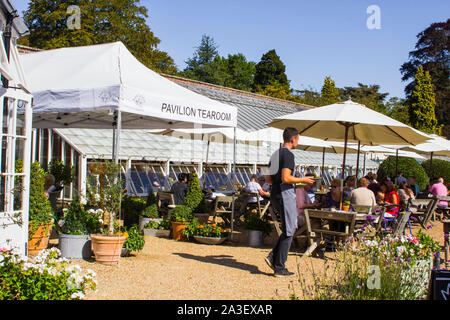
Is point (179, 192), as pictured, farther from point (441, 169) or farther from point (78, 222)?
point (441, 169)

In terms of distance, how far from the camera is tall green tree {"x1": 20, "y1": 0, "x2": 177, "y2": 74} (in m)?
34.2

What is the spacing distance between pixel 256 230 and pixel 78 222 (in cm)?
353

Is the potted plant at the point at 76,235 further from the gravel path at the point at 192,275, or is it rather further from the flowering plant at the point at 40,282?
the flowering plant at the point at 40,282

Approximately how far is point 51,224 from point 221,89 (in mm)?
24296

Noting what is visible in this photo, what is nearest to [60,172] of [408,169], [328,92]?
[408,169]

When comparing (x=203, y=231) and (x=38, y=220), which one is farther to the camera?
(x=203, y=231)

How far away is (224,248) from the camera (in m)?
9.09

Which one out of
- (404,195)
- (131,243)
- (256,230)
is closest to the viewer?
(131,243)

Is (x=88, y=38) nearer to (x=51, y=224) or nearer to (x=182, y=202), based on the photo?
(x=182, y=202)

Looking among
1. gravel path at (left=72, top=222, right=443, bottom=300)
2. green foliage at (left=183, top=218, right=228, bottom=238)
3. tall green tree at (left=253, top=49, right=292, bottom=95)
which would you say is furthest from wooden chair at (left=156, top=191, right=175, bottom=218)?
tall green tree at (left=253, top=49, right=292, bottom=95)

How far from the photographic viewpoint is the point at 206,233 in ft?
31.4

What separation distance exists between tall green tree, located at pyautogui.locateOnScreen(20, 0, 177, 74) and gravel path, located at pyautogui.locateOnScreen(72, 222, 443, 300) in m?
27.1
